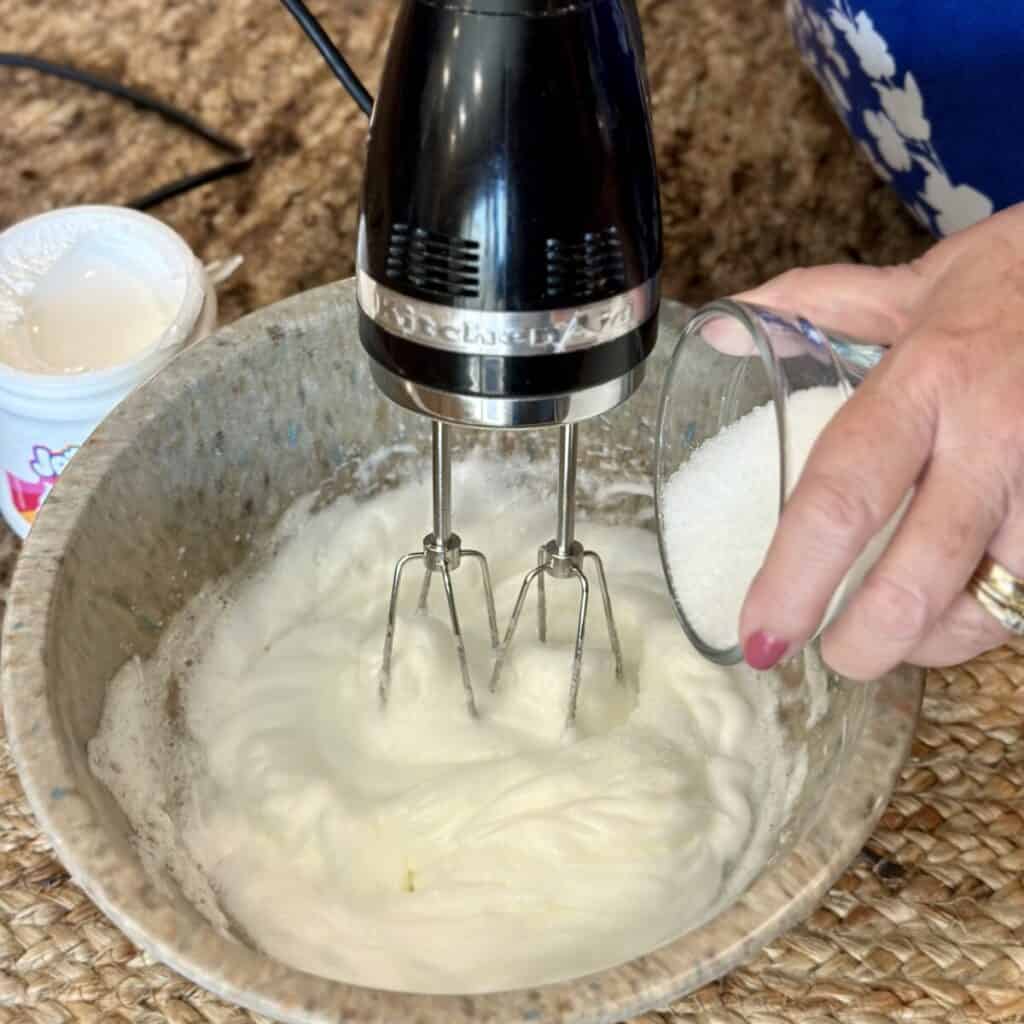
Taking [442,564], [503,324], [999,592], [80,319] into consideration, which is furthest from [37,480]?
[999,592]

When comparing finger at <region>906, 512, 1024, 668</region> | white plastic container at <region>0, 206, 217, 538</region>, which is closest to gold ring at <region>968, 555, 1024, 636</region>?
finger at <region>906, 512, 1024, 668</region>

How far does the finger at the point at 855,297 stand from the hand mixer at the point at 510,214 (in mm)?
97

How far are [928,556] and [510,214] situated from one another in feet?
0.49

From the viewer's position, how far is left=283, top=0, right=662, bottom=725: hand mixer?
381 millimetres

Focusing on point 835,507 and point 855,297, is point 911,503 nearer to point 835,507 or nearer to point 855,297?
point 835,507

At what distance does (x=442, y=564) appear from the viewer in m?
0.54

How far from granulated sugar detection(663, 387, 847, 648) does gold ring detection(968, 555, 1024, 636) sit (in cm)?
7

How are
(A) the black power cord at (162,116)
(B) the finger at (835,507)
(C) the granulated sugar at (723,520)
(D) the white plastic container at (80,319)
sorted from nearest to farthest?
1. (B) the finger at (835,507)
2. (C) the granulated sugar at (723,520)
3. (D) the white plastic container at (80,319)
4. (A) the black power cord at (162,116)

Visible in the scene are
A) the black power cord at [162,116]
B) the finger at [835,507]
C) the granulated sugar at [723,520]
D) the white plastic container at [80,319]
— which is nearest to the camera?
the finger at [835,507]

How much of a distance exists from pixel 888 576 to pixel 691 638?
0.45 feet

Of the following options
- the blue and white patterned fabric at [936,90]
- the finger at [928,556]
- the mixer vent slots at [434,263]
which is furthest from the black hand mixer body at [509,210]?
the blue and white patterned fabric at [936,90]

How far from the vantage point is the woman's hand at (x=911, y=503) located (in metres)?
0.37

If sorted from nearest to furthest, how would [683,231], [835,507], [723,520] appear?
[835,507] → [723,520] → [683,231]

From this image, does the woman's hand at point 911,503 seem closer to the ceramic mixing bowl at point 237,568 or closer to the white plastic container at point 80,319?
the ceramic mixing bowl at point 237,568
